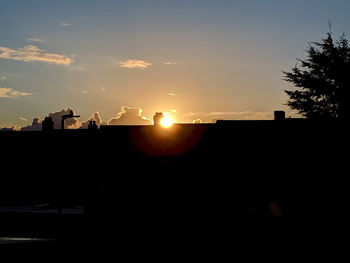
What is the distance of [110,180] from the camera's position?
23.8 m

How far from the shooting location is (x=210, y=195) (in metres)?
22.3

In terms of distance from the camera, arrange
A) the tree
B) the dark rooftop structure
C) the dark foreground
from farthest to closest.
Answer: the tree
the dark rooftop structure
the dark foreground

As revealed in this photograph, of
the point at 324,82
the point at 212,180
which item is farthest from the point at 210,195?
the point at 324,82

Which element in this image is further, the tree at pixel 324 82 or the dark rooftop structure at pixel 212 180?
the tree at pixel 324 82

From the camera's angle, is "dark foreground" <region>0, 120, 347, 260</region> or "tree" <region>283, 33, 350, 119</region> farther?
"tree" <region>283, 33, 350, 119</region>

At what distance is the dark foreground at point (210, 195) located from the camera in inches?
733

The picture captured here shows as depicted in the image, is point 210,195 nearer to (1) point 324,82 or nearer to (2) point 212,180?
(2) point 212,180

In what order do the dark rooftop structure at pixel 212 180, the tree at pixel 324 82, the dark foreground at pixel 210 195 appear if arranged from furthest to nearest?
the tree at pixel 324 82 → the dark rooftop structure at pixel 212 180 → the dark foreground at pixel 210 195

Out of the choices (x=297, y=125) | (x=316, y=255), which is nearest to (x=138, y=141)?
(x=297, y=125)

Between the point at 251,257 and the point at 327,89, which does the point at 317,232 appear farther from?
the point at 327,89

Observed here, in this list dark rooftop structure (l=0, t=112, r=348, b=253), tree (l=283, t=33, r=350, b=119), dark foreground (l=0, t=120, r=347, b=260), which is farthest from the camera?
tree (l=283, t=33, r=350, b=119)

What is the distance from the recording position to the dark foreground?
18625 millimetres

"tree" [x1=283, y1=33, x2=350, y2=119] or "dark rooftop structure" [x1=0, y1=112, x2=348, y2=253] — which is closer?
"dark rooftop structure" [x1=0, y1=112, x2=348, y2=253]

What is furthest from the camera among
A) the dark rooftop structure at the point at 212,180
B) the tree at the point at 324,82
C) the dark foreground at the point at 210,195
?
the tree at the point at 324,82
